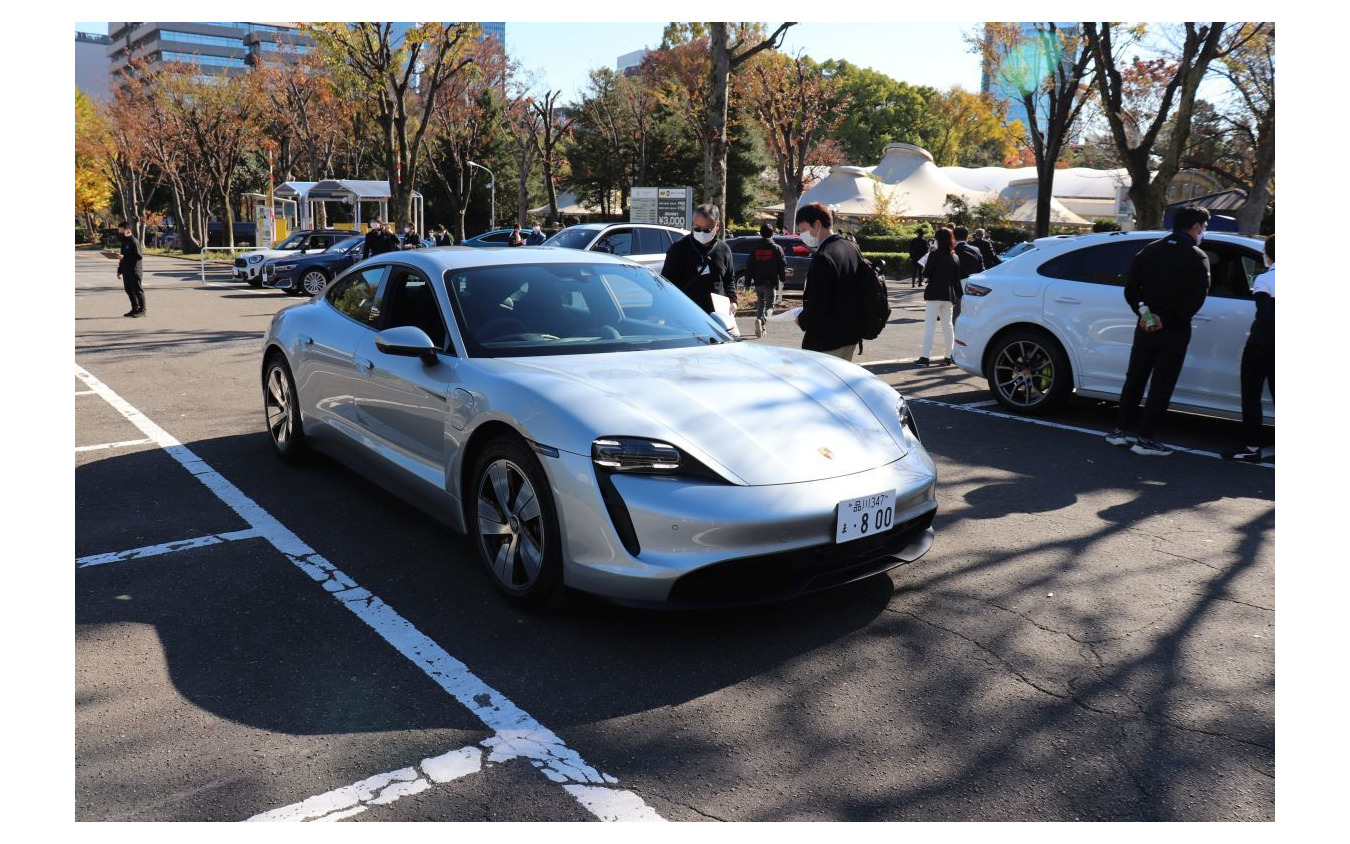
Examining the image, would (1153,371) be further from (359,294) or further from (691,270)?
(359,294)

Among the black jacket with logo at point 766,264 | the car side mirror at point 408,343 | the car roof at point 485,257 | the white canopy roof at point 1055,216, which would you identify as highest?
the white canopy roof at point 1055,216

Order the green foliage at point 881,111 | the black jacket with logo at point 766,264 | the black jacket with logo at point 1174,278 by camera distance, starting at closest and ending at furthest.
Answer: the black jacket with logo at point 1174,278 → the black jacket with logo at point 766,264 → the green foliage at point 881,111

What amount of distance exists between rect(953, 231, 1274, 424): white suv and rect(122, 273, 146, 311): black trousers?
14.6m

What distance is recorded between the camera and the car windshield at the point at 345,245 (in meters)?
24.3

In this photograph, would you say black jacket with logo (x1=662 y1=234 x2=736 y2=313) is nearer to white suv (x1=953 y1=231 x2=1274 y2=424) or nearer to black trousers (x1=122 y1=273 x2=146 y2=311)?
white suv (x1=953 y1=231 x2=1274 y2=424)

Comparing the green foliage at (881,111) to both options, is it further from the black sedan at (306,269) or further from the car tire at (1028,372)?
the car tire at (1028,372)

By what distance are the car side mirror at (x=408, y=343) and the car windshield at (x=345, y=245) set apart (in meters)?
21.1

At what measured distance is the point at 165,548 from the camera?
15.9 feet

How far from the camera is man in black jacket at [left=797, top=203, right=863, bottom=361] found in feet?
20.5

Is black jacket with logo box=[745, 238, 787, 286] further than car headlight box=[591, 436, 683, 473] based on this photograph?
Yes

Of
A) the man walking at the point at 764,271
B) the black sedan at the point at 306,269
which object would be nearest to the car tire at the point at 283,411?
the man walking at the point at 764,271

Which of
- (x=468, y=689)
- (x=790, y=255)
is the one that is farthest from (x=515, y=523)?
(x=790, y=255)

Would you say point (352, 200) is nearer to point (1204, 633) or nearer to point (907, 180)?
point (907, 180)

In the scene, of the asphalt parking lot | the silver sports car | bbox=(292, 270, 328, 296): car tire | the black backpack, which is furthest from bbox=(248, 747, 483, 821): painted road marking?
bbox=(292, 270, 328, 296): car tire
